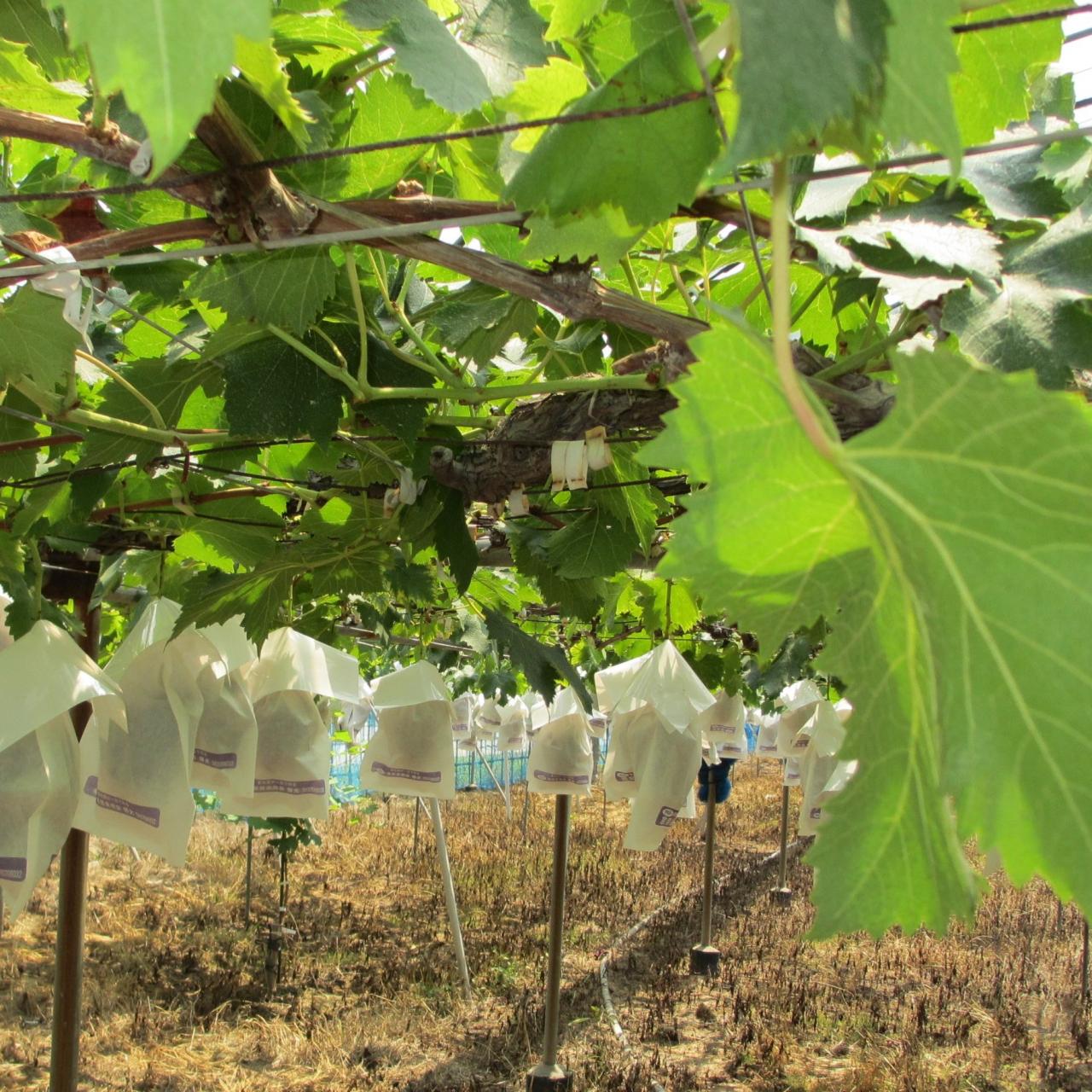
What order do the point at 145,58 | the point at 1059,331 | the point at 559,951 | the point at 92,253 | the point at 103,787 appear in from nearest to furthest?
the point at 145,58
the point at 1059,331
the point at 92,253
the point at 103,787
the point at 559,951

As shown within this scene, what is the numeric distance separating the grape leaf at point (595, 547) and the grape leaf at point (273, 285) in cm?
92

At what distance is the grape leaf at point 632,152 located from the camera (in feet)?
1.71

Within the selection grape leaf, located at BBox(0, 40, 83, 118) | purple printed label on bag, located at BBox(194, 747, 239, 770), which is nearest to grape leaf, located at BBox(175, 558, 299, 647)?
purple printed label on bag, located at BBox(194, 747, 239, 770)

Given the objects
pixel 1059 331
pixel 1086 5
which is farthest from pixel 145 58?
pixel 1059 331

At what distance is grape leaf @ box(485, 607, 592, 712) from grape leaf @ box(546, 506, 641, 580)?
0.20m

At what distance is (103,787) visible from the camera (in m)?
2.06

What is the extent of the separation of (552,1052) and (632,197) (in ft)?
17.1

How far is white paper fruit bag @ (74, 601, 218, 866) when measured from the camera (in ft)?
6.75

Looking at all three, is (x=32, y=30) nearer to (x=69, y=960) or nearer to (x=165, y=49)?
(x=165, y=49)

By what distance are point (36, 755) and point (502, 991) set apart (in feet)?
18.7

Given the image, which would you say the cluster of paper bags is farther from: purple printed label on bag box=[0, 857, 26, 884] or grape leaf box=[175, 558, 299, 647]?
grape leaf box=[175, 558, 299, 647]

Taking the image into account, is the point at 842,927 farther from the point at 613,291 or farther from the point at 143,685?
the point at 143,685

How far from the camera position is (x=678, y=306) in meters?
1.42

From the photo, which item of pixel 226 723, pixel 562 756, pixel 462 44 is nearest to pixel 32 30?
pixel 462 44
